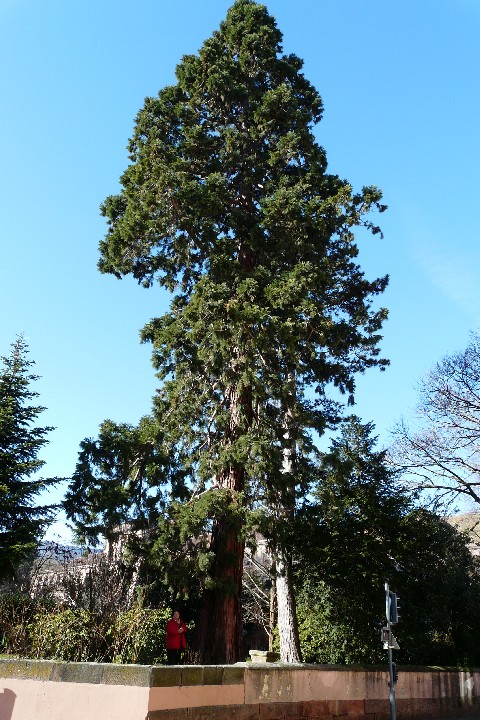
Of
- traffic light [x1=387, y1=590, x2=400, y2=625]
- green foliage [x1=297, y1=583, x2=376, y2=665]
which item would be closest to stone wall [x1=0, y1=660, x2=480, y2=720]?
traffic light [x1=387, y1=590, x2=400, y2=625]

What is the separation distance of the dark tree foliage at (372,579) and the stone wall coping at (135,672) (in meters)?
5.49

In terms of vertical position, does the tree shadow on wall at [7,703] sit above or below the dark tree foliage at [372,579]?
below

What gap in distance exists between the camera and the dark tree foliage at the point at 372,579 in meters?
12.9

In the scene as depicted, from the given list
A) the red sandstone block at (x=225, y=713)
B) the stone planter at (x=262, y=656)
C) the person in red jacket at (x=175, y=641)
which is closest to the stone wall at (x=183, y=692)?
the red sandstone block at (x=225, y=713)

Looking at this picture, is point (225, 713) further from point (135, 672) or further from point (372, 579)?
point (372, 579)

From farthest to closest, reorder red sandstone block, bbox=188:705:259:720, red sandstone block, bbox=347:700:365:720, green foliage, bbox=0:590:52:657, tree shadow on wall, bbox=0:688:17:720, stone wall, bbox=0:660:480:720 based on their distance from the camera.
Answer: green foliage, bbox=0:590:52:657 → red sandstone block, bbox=347:700:365:720 → tree shadow on wall, bbox=0:688:17:720 → red sandstone block, bbox=188:705:259:720 → stone wall, bbox=0:660:480:720

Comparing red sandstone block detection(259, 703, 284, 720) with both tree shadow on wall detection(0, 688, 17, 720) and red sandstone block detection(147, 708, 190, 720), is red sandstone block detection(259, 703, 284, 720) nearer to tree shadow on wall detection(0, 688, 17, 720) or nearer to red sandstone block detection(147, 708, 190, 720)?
red sandstone block detection(147, 708, 190, 720)

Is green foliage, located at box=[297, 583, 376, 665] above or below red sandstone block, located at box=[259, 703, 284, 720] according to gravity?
above

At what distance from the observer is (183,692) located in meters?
6.22

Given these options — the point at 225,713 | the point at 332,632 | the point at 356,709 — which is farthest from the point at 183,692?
the point at 332,632

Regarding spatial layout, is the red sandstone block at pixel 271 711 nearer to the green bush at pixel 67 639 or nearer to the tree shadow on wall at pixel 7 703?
the green bush at pixel 67 639

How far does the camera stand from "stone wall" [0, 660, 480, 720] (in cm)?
605

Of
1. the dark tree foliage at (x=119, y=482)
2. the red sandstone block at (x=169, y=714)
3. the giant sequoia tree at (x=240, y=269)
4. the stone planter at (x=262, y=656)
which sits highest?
the giant sequoia tree at (x=240, y=269)

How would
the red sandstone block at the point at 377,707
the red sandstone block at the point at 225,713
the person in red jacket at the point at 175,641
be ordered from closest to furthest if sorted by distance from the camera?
the red sandstone block at the point at 225,713 < the red sandstone block at the point at 377,707 < the person in red jacket at the point at 175,641
